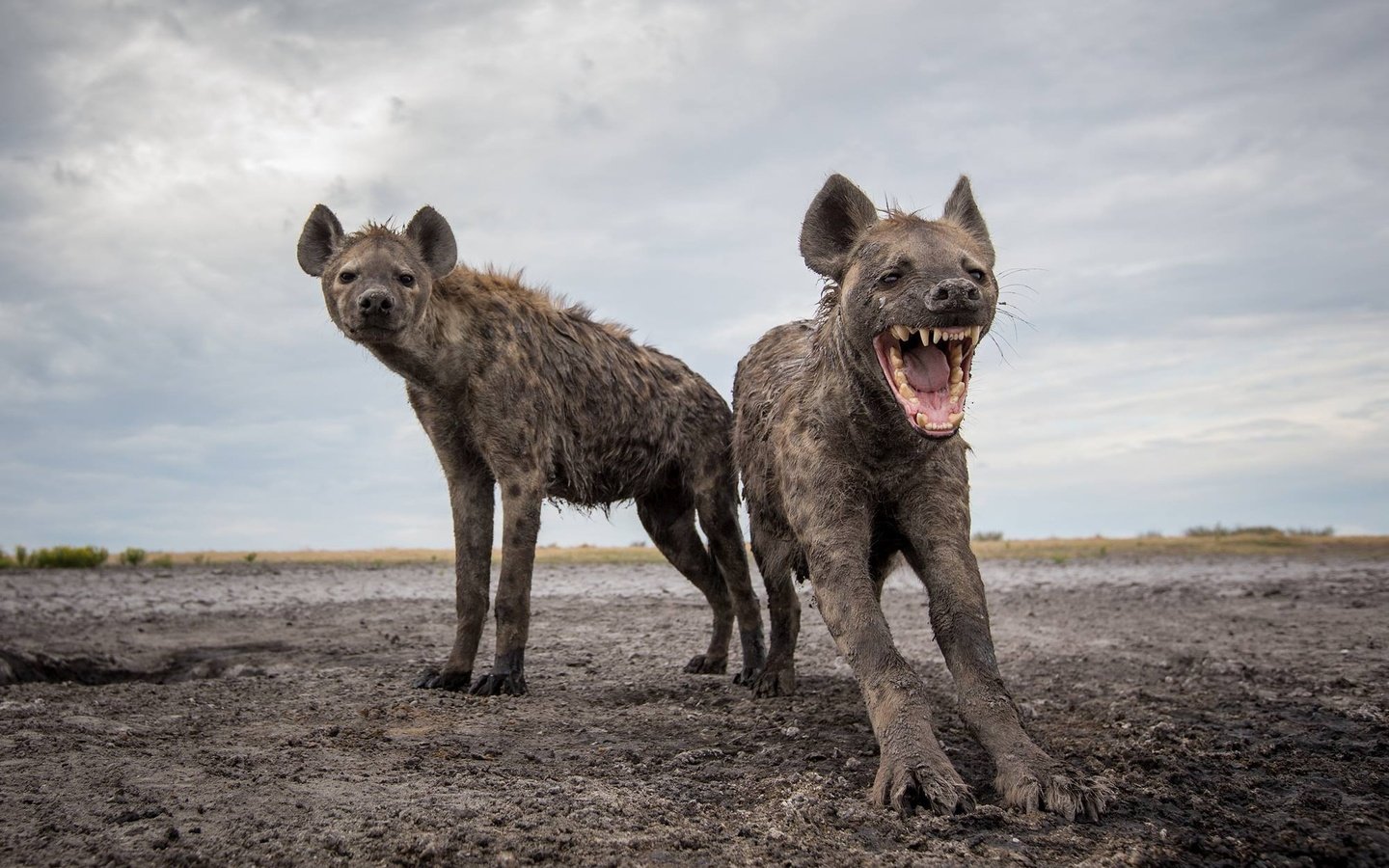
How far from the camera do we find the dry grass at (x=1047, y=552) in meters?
21.0

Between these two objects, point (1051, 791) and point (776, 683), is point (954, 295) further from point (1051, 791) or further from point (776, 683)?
point (776, 683)

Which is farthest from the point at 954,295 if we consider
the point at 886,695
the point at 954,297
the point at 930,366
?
the point at 886,695

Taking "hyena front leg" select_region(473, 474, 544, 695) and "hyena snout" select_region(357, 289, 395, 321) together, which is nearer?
"hyena snout" select_region(357, 289, 395, 321)

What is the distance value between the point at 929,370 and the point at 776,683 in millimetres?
3002

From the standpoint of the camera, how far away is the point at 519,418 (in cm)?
765

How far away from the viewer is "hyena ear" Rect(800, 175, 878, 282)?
5781mm

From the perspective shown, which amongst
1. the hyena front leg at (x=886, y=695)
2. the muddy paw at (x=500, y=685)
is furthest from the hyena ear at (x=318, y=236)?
the hyena front leg at (x=886, y=695)

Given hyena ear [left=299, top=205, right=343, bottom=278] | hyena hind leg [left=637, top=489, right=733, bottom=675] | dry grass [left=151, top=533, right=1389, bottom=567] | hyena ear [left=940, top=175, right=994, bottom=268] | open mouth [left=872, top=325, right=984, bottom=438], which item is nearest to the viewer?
open mouth [left=872, top=325, right=984, bottom=438]

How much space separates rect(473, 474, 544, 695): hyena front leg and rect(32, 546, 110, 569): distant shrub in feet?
46.0

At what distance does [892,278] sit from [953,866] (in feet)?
Answer: 8.27

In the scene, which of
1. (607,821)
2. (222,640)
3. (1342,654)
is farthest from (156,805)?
(1342,654)

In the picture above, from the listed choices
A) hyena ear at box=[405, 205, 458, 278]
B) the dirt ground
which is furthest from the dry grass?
hyena ear at box=[405, 205, 458, 278]

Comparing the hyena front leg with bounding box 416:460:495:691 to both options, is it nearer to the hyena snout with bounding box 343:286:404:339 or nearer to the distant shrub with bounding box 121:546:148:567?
the hyena snout with bounding box 343:286:404:339

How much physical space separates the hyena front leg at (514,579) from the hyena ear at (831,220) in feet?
9.17
